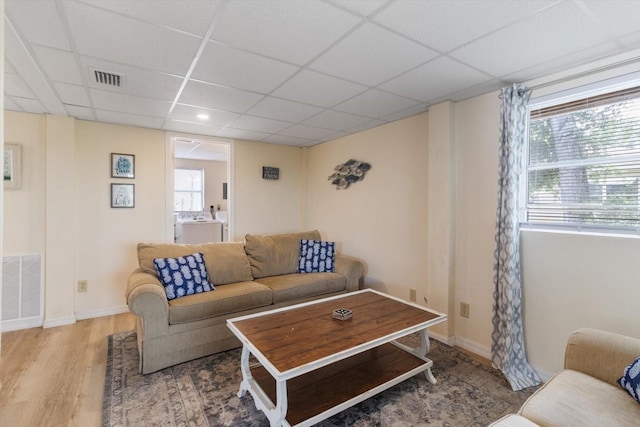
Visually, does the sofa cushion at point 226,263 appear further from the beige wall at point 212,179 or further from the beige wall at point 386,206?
the beige wall at point 212,179

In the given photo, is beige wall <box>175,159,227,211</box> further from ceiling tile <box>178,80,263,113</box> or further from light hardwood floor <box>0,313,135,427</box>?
ceiling tile <box>178,80,263,113</box>

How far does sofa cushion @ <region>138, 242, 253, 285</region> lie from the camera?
2.96 meters

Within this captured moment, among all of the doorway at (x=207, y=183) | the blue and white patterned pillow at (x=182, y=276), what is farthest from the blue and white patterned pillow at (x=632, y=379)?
the doorway at (x=207, y=183)

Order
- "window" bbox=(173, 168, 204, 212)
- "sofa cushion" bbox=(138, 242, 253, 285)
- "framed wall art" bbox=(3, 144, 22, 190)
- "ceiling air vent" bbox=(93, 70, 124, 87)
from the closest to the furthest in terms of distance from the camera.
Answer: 1. "ceiling air vent" bbox=(93, 70, 124, 87)
2. "sofa cushion" bbox=(138, 242, 253, 285)
3. "framed wall art" bbox=(3, 144, 22, 190)
4. "window" bbox=(173, 168, 204, 212)

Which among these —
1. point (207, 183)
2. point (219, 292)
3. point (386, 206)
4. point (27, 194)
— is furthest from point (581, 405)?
point (207, 183)

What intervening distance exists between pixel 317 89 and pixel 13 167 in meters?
3.21

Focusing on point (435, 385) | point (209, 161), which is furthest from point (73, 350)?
point (209, 161)

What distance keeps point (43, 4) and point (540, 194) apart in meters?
3.30

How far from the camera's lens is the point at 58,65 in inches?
81.9

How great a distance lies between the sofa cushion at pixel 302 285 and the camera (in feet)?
10.3

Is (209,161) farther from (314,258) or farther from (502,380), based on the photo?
(502,380)

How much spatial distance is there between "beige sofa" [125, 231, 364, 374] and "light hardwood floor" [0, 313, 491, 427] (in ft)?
1.33

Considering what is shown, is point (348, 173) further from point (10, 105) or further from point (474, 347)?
point (10, 105)

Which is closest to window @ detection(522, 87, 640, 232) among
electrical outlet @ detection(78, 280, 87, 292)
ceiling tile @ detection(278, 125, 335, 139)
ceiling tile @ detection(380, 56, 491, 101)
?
ceiling tile @ detection(380, 56, 491, 101)
